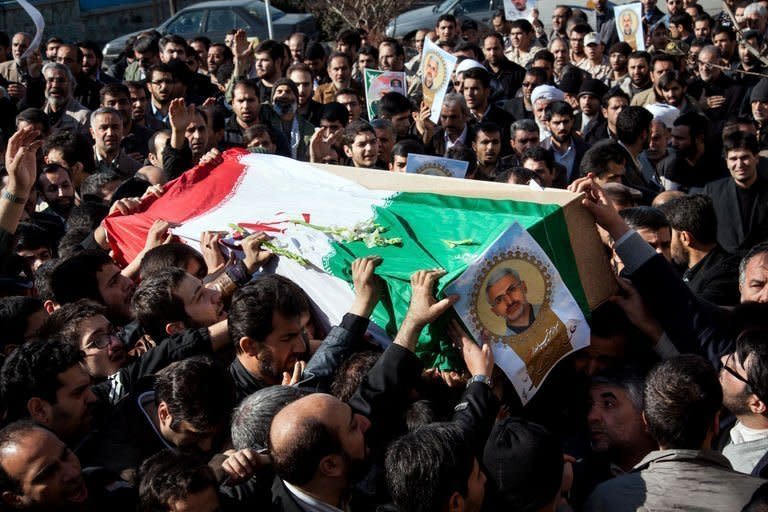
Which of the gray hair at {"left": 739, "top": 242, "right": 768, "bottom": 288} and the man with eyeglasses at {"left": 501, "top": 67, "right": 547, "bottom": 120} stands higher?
the gray hair at {"left": 739, "top": 242, "right": 768, "bottom": 288}

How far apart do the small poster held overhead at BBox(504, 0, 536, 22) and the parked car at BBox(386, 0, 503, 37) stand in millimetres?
4047

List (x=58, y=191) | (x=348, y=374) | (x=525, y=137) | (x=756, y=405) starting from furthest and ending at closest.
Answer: (x=525, y=137)
(x=58, y=191)
(x=348, y=374)
(x=756, y=405)

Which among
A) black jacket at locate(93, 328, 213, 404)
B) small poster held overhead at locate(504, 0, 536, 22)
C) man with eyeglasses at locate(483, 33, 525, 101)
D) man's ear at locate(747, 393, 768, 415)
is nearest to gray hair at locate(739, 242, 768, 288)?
man's ear at locate(747, 393, 768, 415)

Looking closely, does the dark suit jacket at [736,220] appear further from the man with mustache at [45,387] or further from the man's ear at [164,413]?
the man with mustache at [45,387]

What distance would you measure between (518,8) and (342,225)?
10106 mm

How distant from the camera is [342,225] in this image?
14.7ft

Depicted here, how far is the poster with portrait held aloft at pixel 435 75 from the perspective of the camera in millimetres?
8148

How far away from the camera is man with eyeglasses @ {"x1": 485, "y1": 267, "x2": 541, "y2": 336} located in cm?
377

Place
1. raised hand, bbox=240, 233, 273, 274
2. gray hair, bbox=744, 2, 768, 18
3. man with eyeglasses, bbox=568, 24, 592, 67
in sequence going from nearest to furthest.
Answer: raised hand, bbox=240, 233, 273, 274, man with eyeglasses, bbox=568, 24, 592, 67, gray hair, bbox=744, 2, 768, 18

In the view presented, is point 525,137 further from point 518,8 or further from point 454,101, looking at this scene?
point 518,8

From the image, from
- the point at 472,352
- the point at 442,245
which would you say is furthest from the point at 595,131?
the point at 472,352

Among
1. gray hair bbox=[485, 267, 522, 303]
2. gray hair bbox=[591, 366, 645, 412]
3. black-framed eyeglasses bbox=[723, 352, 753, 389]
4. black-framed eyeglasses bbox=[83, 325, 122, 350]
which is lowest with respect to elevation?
gray hair bbox=[591, 366, 645, 412]

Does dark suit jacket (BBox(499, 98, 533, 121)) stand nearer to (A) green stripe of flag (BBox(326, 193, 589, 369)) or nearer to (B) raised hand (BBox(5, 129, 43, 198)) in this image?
(A) green stripe of flag (BBox(326, 193, 589, 369))

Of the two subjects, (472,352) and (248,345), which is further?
(248,345)
